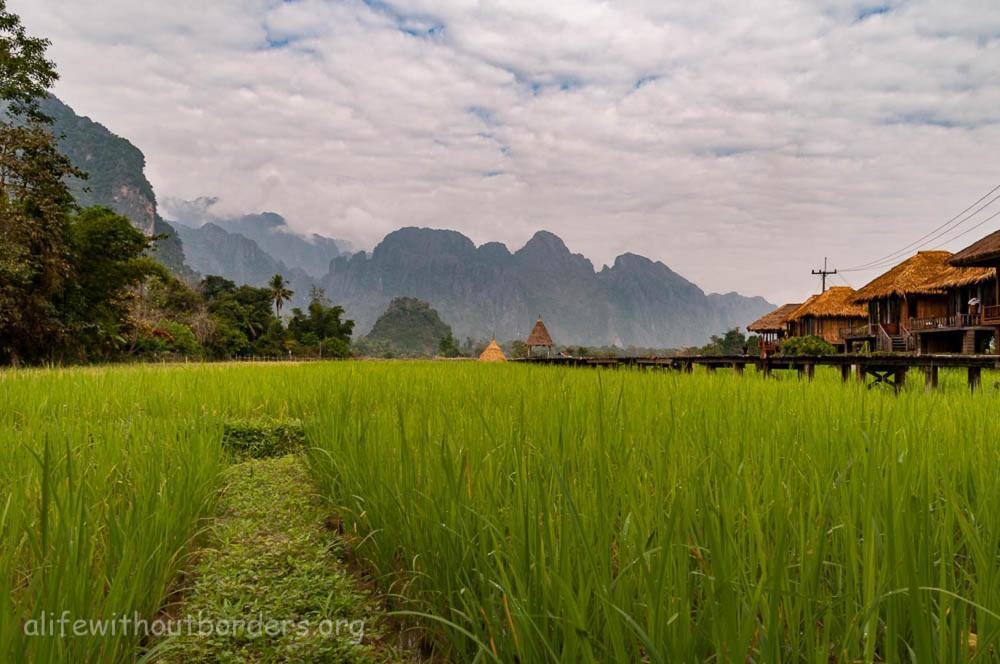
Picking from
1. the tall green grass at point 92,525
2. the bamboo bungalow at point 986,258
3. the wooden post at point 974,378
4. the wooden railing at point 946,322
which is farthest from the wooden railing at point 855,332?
the tall green grass at point 92,525

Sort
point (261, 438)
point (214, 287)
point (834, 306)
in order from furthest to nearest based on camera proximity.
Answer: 1. point (214, 287)
2. point (834, 306)
3. point (261, 438)

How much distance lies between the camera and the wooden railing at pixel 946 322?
1875 centimetres

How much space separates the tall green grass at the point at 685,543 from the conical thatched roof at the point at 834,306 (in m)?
34.4

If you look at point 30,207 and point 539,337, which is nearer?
point 30,207

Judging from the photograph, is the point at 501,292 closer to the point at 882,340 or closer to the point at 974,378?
the point at 882,340

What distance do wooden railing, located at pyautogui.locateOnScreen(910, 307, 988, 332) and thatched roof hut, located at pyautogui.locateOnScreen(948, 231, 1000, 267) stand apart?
9.62 ft

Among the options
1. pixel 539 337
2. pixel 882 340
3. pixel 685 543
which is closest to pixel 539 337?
pixel 539 337

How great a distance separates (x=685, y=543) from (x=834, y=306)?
37334mm

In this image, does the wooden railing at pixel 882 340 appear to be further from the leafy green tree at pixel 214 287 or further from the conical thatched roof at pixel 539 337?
the leafy green tree at pixel 214 287

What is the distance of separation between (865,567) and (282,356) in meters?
42.9

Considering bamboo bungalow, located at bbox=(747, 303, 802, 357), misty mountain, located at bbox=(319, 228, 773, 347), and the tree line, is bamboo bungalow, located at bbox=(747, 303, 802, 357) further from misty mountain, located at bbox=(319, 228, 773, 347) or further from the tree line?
misty mountain, located at bbox=(319, 228, 773, 347)

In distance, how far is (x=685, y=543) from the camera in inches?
51.5

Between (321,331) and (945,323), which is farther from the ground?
(321,331)

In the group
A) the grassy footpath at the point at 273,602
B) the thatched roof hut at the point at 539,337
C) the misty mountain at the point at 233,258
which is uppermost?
the misty mountain at the point at 233,258
